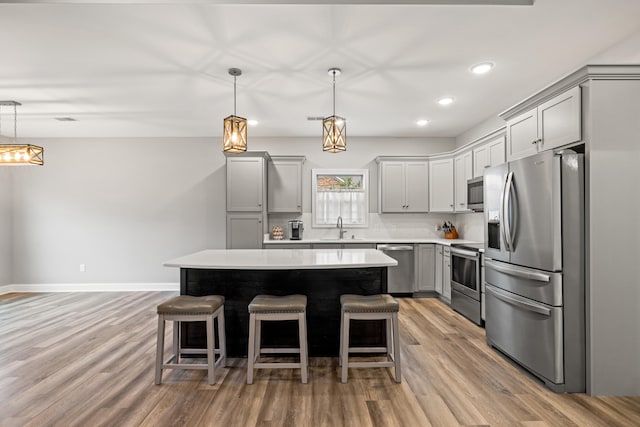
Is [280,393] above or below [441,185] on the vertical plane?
below

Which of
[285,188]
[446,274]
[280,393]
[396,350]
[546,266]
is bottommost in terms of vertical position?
[280,393]

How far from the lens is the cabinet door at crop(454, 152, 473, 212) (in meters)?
5.25

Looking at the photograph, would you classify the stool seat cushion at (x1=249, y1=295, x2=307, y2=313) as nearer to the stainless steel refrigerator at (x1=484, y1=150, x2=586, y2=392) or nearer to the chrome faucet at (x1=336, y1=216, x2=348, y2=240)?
the stainless steel refrigerator at (x1=484, y1=150, x2=586, y2=392)

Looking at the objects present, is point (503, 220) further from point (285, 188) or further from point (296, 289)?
point (285, 188)

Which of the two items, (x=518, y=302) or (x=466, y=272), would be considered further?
(x=466, y=272)

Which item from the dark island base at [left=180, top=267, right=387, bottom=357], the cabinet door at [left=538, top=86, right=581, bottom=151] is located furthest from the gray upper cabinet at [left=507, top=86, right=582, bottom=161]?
the dark island base at [left=180, top=267, right=387, bottom=357]

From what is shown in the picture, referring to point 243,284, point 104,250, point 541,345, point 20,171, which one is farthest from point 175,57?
point 20,171

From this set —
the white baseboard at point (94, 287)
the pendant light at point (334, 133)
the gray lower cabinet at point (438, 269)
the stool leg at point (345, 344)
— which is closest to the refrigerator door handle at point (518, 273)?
the stool leg at point (345, 344)

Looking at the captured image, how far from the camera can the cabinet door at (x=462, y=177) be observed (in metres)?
5.25

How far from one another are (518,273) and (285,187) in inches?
154

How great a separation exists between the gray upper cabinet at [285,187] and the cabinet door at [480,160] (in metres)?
→ 2.63

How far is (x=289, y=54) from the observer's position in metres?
3.21

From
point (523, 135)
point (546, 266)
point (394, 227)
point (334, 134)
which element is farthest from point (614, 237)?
point (394, 227)

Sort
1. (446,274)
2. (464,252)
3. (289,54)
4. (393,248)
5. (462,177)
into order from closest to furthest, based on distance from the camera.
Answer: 1. (289,54)
2. (464,252)
3. (446,274)
4. (462,177)
5. (393,248)
